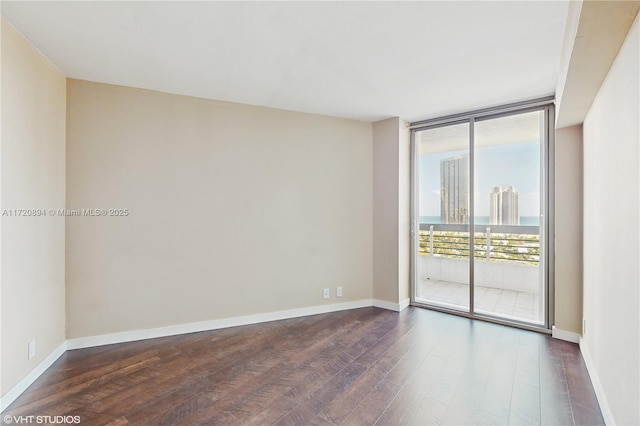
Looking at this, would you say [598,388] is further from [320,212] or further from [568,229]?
[320,212]

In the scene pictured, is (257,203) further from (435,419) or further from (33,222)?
(435,419)

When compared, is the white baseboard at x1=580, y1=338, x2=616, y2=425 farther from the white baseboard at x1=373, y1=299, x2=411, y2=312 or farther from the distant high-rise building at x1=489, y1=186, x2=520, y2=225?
the white baseboard at x1=373, y1=299, x2=411, y2=312

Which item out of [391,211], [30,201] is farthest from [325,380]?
[30,201]

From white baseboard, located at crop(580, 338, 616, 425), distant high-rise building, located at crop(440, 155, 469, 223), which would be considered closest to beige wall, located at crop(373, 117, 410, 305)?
distant high-rise building, located at crop(440, 155, 469, 223)

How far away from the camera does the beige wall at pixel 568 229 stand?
303 cm

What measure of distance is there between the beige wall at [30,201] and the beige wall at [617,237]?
362 cm

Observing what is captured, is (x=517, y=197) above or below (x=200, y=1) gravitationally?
below

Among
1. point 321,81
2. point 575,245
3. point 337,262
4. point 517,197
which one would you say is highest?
point 321,81

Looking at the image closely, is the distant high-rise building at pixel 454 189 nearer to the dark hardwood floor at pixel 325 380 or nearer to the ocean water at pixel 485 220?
the ocean water at pixel 485 220

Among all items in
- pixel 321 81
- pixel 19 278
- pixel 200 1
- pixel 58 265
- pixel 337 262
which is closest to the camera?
pixel 200 1

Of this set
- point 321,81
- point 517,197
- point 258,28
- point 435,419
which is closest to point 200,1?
point 258,28

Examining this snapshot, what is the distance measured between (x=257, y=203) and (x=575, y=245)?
11.1 ft

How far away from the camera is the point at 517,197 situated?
3.62m

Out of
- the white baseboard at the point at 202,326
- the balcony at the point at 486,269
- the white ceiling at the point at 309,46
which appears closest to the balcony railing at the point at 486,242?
the balcony at the point at 486,269
